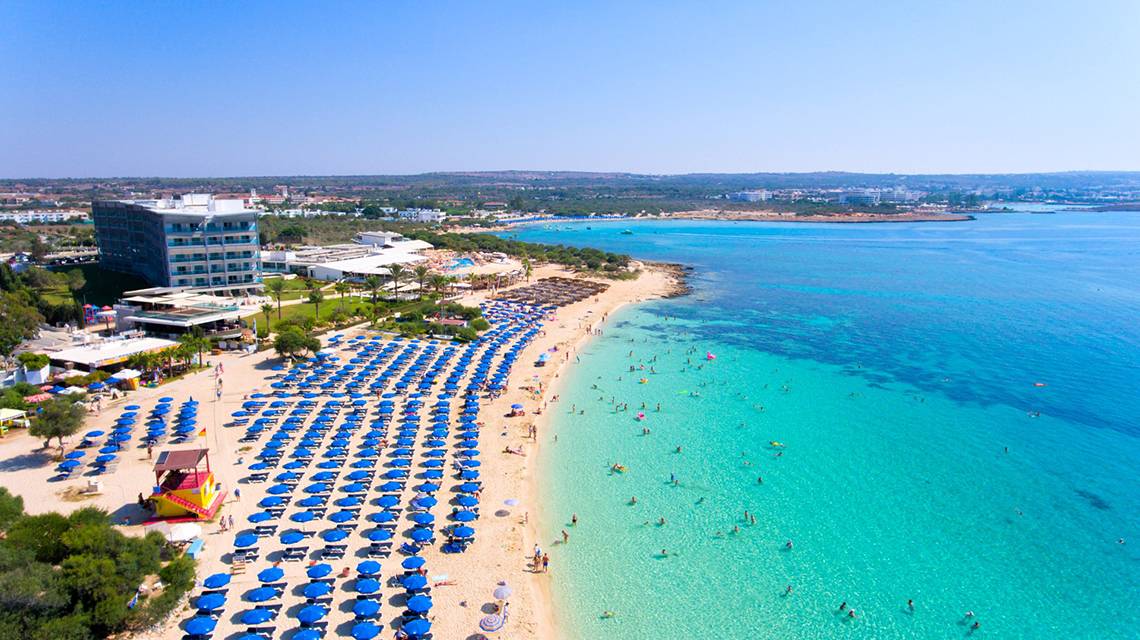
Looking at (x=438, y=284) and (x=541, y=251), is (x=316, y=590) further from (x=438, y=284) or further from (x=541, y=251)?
(x=541, y=251)

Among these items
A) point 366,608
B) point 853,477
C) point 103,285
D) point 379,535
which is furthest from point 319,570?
point 103,285

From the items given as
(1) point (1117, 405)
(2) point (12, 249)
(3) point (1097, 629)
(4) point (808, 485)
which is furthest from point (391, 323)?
(2) point (12, 249)

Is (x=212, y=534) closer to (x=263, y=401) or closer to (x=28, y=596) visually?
(x=28, y=596)

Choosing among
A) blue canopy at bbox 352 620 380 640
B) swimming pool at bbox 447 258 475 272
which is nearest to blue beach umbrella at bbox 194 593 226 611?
blue canopy at bbox 352 620 380 640

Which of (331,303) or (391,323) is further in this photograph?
(331,303)

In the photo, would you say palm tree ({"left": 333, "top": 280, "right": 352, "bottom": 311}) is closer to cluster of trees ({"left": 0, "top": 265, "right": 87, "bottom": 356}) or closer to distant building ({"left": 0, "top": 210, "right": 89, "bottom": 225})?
cluster of trees ({"left": 0, "top": 265, "right": 87, "bottom": 356})

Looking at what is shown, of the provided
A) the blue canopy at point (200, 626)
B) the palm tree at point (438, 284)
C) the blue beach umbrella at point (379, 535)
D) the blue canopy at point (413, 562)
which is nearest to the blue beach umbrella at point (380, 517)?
the blue beach umbrella at point (379, 535)

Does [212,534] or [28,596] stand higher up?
[28,596]
